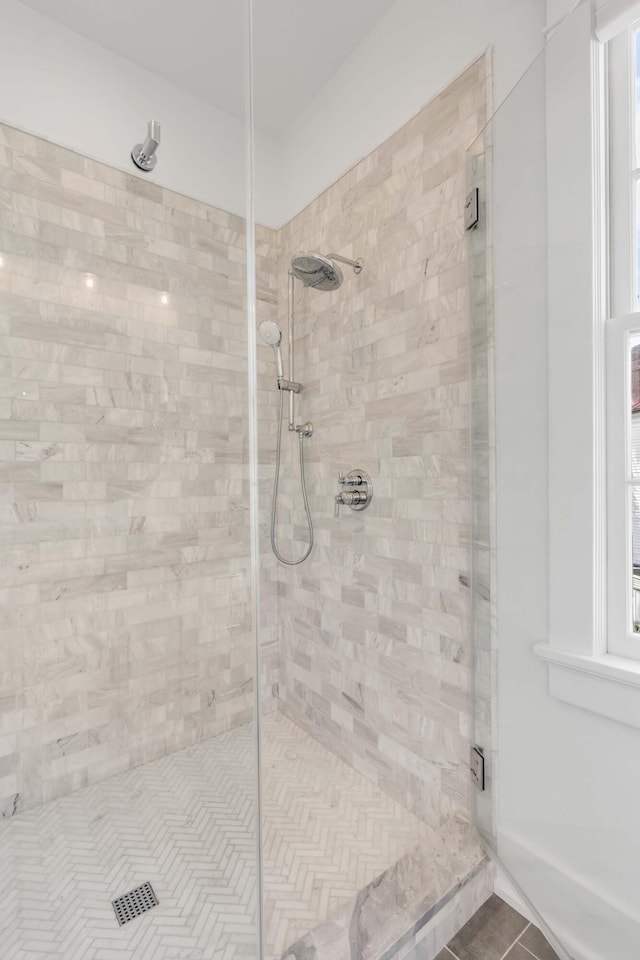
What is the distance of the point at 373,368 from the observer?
1.60 m

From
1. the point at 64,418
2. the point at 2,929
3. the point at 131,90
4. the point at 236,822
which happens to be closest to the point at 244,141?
the point at 131,90

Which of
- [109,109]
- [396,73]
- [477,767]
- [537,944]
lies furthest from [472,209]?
[537,944]

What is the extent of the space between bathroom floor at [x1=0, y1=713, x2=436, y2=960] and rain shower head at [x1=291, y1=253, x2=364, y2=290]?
4.89 ft

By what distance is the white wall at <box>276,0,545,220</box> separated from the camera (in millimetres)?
1182

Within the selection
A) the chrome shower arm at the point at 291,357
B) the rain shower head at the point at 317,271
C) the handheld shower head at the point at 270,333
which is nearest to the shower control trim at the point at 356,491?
the chrome shower arm at the point at 291,357

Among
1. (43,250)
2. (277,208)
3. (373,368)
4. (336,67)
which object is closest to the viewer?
(43,250)

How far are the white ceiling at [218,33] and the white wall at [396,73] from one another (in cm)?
9

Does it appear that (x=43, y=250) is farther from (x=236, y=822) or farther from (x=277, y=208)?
(x=236, y=822)

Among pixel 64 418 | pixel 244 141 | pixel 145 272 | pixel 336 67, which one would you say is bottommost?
pixel 64 418

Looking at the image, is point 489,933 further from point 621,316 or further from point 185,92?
point 185,92

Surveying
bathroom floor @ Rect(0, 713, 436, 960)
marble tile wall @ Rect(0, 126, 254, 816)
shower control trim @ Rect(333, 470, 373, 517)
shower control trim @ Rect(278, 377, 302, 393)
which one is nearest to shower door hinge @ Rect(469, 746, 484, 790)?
bathroom floor @ Rect(0, 713, 436, 960)

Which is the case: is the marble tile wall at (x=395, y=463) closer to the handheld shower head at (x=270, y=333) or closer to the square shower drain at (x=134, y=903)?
the handheld shower head at (x=270, y=333)

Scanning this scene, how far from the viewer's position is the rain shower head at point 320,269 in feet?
5.22

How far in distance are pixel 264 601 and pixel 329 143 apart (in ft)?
6.37
